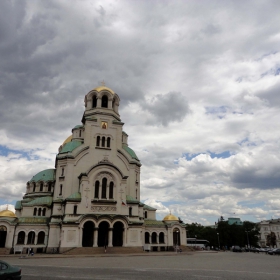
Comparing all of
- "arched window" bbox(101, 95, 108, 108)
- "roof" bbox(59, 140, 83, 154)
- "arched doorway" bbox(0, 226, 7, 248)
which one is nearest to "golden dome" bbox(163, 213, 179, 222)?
"roof" bbox(59, 140, 83, 154)

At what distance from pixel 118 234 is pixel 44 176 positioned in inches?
831

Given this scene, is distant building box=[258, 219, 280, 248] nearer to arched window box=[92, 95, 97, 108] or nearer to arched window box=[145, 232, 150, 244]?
arched window box=[145, 232, 150, 244]

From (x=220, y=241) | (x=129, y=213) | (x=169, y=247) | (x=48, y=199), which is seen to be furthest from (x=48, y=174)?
(x=220, y=241)

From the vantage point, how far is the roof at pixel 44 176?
5656 cm

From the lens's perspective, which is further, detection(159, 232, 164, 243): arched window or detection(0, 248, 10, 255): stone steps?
detection(159, 232, 164, 243): arched window

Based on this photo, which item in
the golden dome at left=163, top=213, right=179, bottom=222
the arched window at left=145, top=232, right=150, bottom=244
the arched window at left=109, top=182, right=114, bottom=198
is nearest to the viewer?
the arched window at left=109, top=182, right=114, bottom=198

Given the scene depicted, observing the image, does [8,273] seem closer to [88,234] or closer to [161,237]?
[88,234]

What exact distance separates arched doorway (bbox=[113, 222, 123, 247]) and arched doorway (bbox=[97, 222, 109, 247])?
4.84 ft

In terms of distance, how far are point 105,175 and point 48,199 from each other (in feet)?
39.5

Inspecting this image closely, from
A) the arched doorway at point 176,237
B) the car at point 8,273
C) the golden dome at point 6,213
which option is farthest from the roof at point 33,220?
the car at point 8,273

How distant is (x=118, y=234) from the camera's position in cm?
4544

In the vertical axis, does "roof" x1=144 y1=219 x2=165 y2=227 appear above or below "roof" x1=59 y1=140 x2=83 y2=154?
below

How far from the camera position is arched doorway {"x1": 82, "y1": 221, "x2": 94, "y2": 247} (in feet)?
143

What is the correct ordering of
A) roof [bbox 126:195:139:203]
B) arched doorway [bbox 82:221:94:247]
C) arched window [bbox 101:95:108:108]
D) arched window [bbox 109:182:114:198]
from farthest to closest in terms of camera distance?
1. arched window [bbox 101:95:108:108]
2. roof [bbox 126:195:139:203]
3. arched window [bbox 109:182:114:198]
4. arched doorway [bbox 82:221:94:247]
